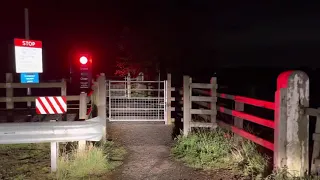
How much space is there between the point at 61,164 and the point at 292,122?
4013 millimetres

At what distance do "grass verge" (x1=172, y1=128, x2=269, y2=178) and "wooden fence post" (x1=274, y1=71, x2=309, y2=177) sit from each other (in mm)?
608

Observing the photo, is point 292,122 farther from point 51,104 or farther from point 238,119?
point 51,104

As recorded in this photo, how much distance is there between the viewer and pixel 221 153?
7.21 metres

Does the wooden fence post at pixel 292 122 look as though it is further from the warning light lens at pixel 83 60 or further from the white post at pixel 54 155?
the warning light lens at pixel 83 60

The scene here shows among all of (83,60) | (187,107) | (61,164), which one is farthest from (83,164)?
(83,60)

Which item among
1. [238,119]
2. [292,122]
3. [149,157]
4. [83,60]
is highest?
[83,60]

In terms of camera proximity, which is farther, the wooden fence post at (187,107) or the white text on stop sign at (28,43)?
the white text on stop sign at (28,43)

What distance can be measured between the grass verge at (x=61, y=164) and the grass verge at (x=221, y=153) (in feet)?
4.86

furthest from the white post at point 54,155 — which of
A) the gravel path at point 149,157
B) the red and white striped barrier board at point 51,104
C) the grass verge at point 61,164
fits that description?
the red and white striped barrier board at point 51,104

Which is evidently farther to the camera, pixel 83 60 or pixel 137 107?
pixel 83 60

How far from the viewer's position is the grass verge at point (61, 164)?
614 cm

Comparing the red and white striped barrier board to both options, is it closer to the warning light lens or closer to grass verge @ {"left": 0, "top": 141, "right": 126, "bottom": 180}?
grass verge @ {"left": 0, "top": 141, "right": 126, "bottom": 180}

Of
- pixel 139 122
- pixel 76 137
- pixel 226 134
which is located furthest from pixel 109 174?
pixel 139 122

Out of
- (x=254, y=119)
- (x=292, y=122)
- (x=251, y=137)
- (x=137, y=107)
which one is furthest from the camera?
(x=137, y=107)
